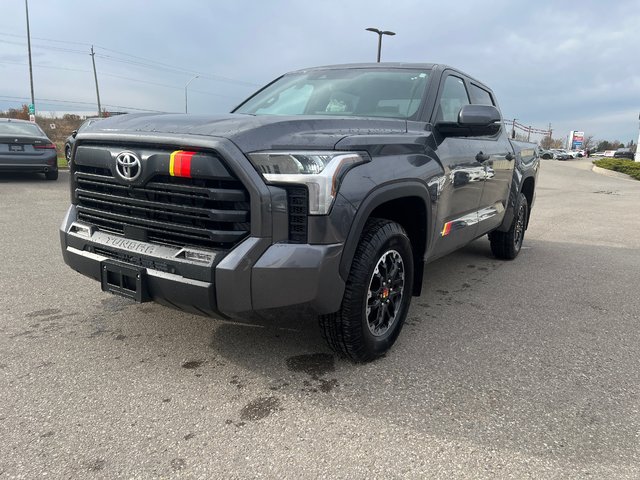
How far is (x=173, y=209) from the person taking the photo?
99.9 inches

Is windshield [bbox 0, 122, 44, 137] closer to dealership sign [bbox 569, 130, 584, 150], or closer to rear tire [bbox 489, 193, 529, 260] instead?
rear tire [bbox 489, 193, 529, 260]

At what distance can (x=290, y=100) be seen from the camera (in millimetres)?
3975

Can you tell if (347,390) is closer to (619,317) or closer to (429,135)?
(429,135)

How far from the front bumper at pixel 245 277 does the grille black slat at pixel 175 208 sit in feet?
0.22

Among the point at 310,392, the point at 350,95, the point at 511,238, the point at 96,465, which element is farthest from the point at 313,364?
the point at 511,238

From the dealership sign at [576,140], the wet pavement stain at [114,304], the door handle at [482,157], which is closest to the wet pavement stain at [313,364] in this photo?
the wet pavement stain at [114,304]

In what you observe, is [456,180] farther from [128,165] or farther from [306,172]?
[128,165]

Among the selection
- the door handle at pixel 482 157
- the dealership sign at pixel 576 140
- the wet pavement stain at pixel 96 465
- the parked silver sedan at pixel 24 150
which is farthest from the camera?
the dealership sign at pixel 576 140

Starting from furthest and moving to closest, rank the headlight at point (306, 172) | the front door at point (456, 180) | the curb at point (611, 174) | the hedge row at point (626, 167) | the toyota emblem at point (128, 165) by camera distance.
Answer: the curb at point (611, 174) < the hedge row at point (626, 167) < the front door at point (456, 180) < the toyota emblem at point (128, 165) < the headlight at point (306, 172)

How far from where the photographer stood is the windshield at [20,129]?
11.0m

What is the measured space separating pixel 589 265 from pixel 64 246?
5.37m

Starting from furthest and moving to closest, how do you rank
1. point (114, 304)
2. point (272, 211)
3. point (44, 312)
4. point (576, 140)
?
point (576, 140) < point (114, 304) < point (44, 312) < point (272, 211)

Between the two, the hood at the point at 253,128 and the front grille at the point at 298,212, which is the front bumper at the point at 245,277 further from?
the hood at the point at 253,128

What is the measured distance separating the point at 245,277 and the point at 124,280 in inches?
28.4
